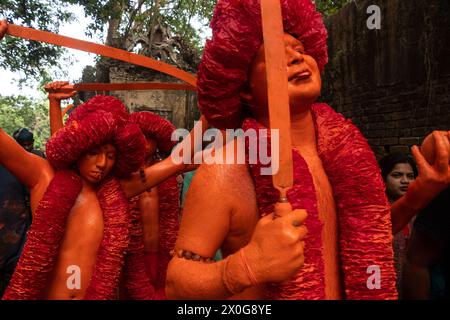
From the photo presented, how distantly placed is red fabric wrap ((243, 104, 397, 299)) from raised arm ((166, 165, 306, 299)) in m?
0.11

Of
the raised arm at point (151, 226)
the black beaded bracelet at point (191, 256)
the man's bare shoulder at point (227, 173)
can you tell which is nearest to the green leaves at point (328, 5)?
the raised arm at point (151, 226)

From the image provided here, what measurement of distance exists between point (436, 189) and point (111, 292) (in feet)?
5.88

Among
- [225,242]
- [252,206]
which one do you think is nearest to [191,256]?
[225,242]

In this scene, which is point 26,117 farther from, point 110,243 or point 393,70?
point 110,243

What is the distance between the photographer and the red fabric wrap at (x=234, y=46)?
1.33 meters

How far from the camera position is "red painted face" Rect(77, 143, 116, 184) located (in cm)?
229

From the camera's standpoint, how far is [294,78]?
4.50ft

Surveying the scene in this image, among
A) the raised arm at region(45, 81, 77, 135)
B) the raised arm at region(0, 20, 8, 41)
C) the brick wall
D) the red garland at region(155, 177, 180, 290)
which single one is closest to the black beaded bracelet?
the raised arm at region(0, 20, 8, 41)

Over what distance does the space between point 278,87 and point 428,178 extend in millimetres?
912

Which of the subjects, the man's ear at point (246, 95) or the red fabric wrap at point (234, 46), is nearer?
the red fabric wrap at point (234, 46)

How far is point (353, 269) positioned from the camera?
138cm

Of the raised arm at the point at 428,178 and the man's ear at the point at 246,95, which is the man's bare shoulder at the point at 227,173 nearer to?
the man's ear at the point at 246,95

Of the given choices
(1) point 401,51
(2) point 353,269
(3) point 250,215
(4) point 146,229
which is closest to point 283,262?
(3) point 250,215

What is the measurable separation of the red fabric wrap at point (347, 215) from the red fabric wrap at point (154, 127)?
6.62 ft
